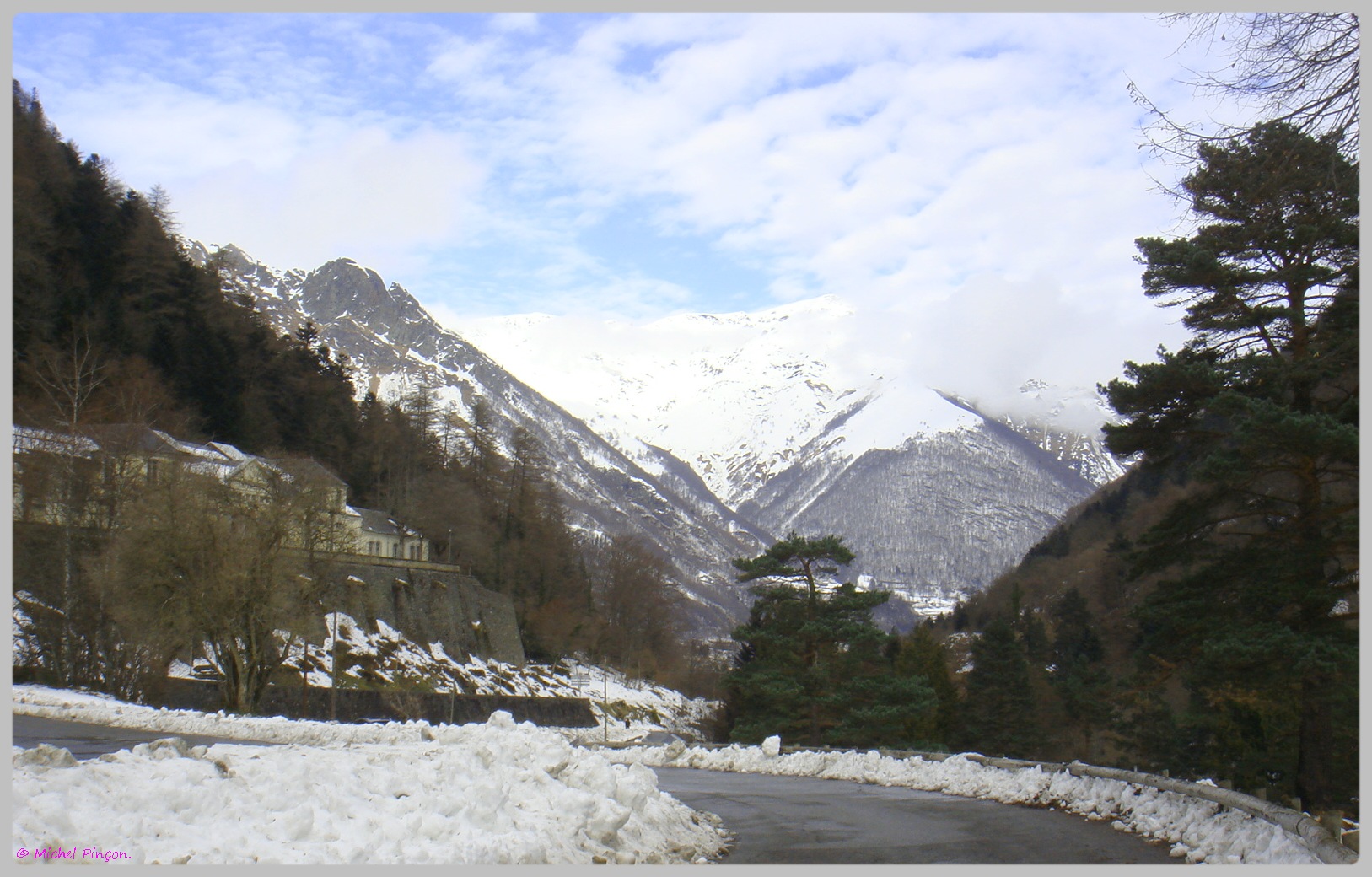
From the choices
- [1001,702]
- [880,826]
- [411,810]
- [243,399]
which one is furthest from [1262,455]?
[243,399]

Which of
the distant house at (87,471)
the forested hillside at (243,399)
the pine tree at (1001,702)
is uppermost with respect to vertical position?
the forested hillside at (243,399)

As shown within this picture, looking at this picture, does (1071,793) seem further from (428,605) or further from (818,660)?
(428,605)

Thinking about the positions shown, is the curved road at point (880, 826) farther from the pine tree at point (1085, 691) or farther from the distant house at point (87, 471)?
the pine tree at point (1085, 691)

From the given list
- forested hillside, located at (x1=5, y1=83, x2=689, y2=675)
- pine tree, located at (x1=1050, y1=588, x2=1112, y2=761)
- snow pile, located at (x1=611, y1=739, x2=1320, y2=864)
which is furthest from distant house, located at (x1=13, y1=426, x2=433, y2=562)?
pine tree, located at (x1=1050, y1=588, x2=1112, y2=761)

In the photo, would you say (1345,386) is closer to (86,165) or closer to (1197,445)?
(1197,445)

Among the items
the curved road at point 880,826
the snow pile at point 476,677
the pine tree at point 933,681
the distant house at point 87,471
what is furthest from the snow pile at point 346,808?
the pine tree at point 933,681

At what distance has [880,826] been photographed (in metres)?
13.1

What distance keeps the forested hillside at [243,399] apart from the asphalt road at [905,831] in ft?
117

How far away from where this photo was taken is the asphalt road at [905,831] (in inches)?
407

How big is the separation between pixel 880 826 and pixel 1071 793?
Result: 3.76m

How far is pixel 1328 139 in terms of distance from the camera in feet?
29.2

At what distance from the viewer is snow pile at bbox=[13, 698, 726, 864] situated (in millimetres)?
7043

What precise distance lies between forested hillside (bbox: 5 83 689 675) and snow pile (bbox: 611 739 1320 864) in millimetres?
30336

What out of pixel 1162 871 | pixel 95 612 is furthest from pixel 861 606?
pixel 1162 871
